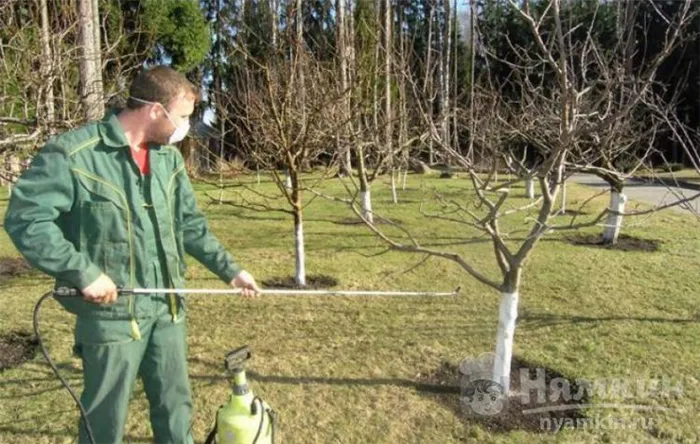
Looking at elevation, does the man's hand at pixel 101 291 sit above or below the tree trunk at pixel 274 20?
below

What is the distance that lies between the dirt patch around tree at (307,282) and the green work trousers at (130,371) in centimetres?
368

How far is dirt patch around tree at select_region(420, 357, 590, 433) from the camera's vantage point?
127 inches

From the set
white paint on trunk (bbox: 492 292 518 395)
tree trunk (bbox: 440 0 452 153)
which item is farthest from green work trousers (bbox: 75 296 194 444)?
tree trunk (bbox: 440 0 452 153)

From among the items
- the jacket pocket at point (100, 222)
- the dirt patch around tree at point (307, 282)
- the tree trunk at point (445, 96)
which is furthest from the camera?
the dirt patch around tree at point (307, 282)

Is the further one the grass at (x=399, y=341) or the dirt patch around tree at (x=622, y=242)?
the dirt patch around tree at (x=622, y=242)

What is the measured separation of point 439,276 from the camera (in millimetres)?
A: 6750

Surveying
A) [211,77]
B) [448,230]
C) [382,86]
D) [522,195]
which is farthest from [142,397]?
[211,77]

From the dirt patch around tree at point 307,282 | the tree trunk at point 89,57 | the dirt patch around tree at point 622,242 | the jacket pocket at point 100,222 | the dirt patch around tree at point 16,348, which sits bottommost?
the dirt patch around tree at point 307,282

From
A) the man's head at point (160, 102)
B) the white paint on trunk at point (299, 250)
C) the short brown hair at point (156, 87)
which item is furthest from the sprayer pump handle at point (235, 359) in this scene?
the white paint on trunk at point (299, 250)

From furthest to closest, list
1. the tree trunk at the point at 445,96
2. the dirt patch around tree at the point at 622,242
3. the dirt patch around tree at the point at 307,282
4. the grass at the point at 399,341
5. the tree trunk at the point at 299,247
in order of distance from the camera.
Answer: the dirt patch around tree at the point at 622,242
the dirt patch around tree at the point at 307,282
the tree trunk at the point at 299,247
the tree trunk at the point at 445,96
the grass at the point at 399,341

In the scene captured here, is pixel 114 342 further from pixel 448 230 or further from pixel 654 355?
pixel 448 230

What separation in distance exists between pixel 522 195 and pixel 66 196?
14113mm

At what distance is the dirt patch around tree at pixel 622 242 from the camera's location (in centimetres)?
813

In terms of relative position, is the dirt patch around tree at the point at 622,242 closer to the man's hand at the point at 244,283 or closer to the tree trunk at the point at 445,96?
the tree trunk at the point at 445,96
